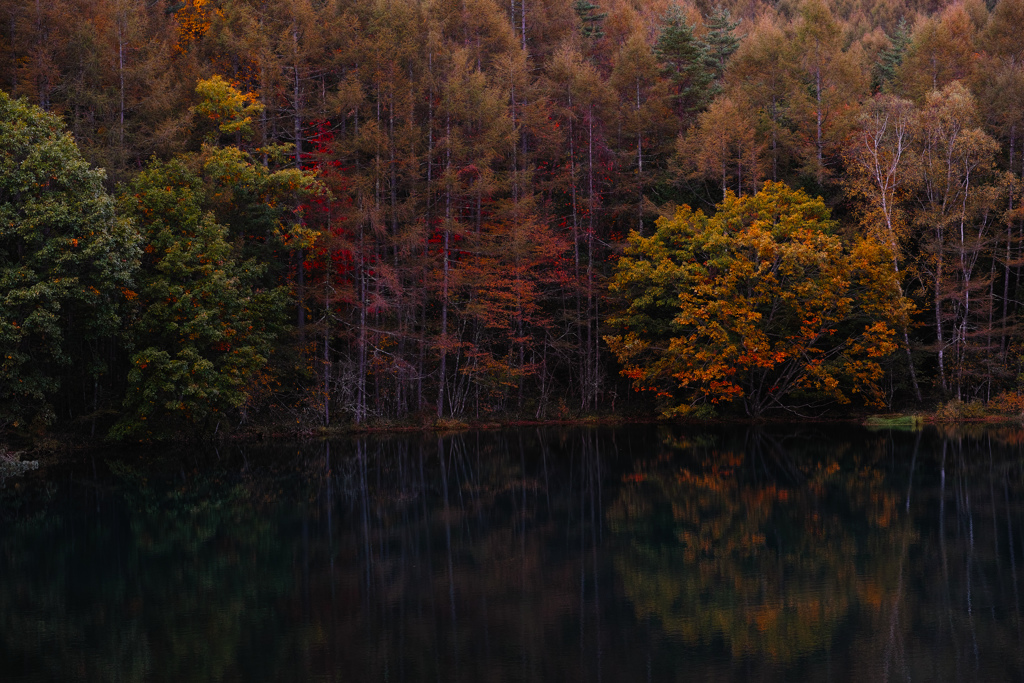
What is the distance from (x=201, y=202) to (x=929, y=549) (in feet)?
79.2

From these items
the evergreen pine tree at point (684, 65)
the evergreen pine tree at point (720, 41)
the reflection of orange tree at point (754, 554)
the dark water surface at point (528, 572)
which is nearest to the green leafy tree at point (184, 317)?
the dark water surface at point (528, 572)

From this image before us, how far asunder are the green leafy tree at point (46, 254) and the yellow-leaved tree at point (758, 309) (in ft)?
58.3

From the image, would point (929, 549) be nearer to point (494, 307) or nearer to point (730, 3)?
point (494, 307)

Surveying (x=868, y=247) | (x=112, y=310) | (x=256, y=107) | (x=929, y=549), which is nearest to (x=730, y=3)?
(x=868, y=247)

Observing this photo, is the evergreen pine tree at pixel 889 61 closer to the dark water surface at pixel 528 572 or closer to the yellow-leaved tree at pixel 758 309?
the yellow-leaved tree at pixel 758 309

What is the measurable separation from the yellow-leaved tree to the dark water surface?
939 cm

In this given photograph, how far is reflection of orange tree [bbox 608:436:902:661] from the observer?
10.3 m

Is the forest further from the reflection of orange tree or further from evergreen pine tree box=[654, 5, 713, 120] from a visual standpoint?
the reflection of orange tree

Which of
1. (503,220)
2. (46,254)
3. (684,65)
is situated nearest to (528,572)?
(46,254)

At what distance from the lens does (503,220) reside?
36719 mm

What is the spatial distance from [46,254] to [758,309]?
75.1ft

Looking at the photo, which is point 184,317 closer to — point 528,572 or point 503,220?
point 503,220

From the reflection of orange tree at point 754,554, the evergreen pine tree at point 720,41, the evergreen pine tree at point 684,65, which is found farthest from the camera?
the evergreen pine tree at point 720,41

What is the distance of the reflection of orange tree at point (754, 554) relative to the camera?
33.9ft
